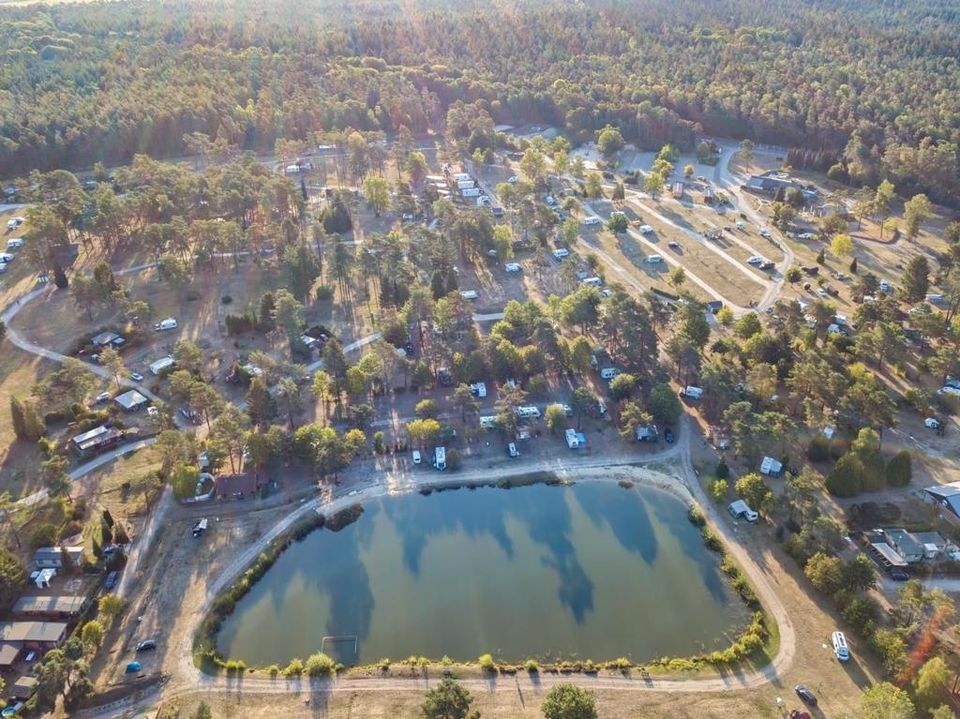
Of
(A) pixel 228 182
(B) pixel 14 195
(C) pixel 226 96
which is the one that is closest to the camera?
(A) pixel 228 182

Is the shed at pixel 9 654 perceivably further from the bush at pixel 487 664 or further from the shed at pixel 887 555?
the shed at pixel 887 555

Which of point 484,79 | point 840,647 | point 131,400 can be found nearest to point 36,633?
point 131,400

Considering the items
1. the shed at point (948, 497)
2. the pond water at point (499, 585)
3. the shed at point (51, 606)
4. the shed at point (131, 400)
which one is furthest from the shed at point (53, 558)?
the shed at point (948, 497)

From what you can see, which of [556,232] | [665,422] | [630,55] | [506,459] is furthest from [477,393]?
[630,55]

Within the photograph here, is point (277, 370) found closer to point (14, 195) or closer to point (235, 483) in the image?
point (235, 483)

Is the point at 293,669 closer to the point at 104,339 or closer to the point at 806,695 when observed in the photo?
the point at 806,695

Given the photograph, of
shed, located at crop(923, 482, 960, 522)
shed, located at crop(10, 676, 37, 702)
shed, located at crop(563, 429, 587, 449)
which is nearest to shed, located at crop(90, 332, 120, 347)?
shed, located at crop(10, 676, 37, 702)
